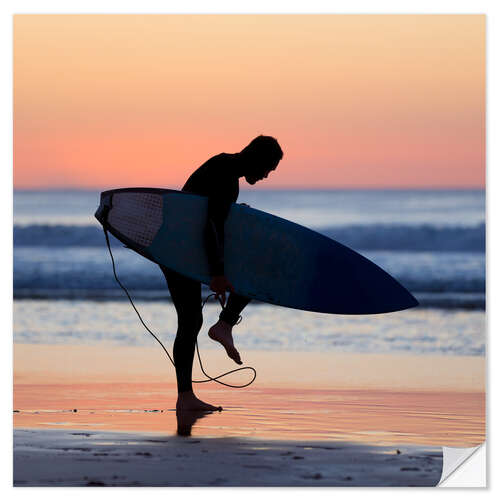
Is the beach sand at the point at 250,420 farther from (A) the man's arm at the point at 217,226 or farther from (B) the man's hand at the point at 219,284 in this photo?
(A) the man's arm at the point at 217,226

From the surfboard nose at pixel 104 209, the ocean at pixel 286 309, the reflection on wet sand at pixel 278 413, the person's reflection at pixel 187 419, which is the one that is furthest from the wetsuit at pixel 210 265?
the ocean at pixel 286 309

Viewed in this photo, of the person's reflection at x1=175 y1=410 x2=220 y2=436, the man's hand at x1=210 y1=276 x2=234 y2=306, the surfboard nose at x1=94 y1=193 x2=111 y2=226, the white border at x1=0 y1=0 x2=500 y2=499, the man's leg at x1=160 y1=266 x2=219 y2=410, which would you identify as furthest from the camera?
the surfboard nose at x1=94 y1=193 x2=111 y2=226

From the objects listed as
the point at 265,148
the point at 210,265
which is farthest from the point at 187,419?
the point at 265,148

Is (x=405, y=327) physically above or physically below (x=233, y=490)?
above

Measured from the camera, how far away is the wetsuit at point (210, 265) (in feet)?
14.6

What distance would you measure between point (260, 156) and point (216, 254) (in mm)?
458

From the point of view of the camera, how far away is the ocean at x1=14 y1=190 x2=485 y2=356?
23.0 ft

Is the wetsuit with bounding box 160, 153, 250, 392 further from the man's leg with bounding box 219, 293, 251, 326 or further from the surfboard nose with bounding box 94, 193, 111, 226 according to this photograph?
the surfboard nose with bounding box 94, 193, 111, 226

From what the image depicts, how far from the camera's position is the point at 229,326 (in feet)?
15.1

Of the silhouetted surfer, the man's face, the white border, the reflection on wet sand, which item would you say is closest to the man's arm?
the silhouetted surfer
